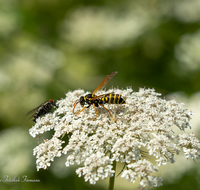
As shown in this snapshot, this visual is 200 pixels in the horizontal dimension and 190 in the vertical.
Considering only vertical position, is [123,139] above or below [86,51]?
below

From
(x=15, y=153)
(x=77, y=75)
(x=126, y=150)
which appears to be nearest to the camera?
(x=126, y=150)

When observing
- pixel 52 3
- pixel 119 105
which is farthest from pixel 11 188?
pixel 52 3

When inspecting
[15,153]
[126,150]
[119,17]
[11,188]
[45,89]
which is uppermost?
[119,17]

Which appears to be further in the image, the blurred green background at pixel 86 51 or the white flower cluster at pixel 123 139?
the blurred green background at pixel 86 51

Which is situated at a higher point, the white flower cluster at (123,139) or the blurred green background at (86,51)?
the blurred green background at (86,51)

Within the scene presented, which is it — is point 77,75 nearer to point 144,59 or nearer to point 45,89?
point 45,89
